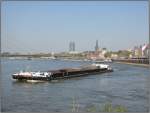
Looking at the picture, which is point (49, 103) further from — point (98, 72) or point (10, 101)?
point (98, 72)

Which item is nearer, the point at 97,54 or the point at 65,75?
the point at 65,75

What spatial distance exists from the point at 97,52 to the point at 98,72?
86637 millimetres

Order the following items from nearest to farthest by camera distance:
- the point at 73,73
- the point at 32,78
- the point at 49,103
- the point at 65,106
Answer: the point at 65,106 → the point at 49,103 → the point at 32,78 → the point at 73,73

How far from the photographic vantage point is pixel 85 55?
471 ft

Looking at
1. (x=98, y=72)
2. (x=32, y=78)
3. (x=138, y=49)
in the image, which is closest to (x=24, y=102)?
(x=32, y=78)

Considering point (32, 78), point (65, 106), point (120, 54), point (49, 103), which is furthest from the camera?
point (120, 54)

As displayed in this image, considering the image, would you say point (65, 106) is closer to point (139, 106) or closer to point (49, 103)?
point (49, 103)

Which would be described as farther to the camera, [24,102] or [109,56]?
[109,56]

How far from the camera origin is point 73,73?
37188mm

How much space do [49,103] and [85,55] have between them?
127989 millimetres

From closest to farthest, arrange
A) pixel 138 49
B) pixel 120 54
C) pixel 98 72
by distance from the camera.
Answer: pixel 98 72 → pixel 138 49 → pixel 120 54

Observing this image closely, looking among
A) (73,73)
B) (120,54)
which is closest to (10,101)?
(73,73)

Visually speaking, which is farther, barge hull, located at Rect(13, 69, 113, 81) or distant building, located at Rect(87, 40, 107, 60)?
distant building, located at Rect(87, 40, 107, 60)

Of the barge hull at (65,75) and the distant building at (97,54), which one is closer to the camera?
the barge hull at (65,75)
